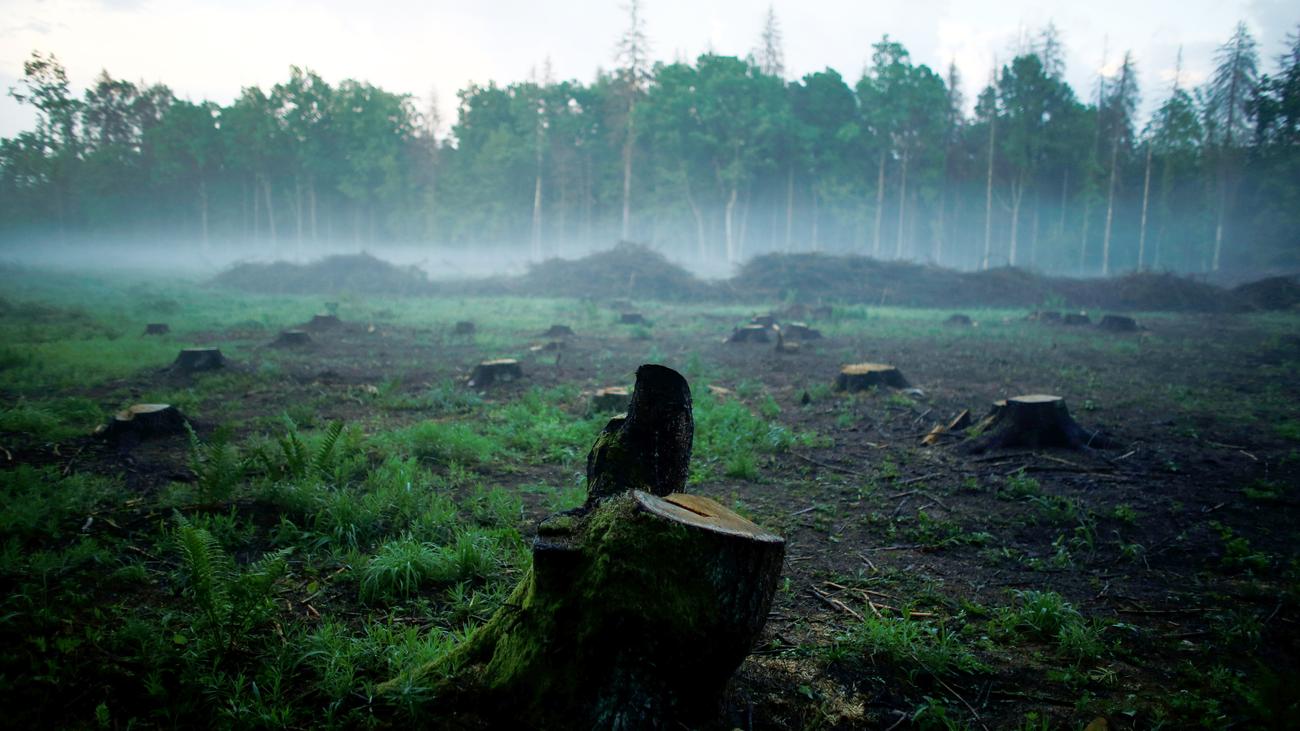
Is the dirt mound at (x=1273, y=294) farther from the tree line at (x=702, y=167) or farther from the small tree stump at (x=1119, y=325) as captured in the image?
the tree line at (x=702, y=167)

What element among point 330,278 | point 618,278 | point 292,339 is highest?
point 618,278

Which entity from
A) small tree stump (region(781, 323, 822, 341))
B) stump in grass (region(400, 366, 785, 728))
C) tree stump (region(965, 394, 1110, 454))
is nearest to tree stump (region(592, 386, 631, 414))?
tree stump (region(965, 394, 1110, 454))

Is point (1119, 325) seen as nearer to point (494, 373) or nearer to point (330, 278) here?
point (494, 373)

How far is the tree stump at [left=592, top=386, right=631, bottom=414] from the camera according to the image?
8.57 metres

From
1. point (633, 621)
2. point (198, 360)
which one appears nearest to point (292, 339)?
point (198, 360)

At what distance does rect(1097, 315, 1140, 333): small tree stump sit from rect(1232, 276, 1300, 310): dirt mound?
835 cm

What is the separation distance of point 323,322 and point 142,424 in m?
11.8

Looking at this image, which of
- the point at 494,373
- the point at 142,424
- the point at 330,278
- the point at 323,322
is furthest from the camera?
the point at 330,278

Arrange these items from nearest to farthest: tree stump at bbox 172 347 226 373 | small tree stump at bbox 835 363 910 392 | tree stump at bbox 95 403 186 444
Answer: tree stump at bbox 95 403 186 444 < small tree stump at bbox 835 363 910 392 < tree stump at bbox 172 347 226 373

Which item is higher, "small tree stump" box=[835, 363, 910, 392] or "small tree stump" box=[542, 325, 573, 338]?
"small tree stump" box=[542, 325, 573, 338]

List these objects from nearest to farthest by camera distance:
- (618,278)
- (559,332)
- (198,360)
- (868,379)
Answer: (868,379) → (198,360) → (559,332) → (618,278)

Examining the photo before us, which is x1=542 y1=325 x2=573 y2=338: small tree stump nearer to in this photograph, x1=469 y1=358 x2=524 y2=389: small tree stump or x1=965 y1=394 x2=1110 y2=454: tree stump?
x1=469 y1=358 x2=524 y2=389: small tree stump

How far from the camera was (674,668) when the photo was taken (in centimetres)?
217

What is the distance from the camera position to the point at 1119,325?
18578 mm
